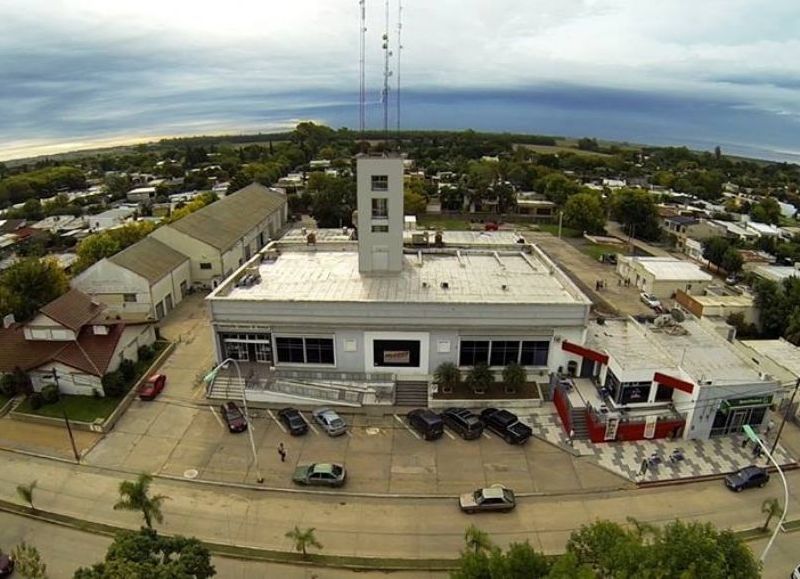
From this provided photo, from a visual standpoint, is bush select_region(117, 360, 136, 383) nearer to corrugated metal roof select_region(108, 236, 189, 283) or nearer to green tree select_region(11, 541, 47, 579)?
corrugated metal roof select_region(108, 236, 189, 283)

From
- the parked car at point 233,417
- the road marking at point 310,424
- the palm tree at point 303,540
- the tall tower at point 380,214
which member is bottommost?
the road marking at point 310,424

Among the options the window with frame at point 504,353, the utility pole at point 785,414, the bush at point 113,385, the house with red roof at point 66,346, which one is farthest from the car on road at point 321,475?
the utility pole at point 785,414

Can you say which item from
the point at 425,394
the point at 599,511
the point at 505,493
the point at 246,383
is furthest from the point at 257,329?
the point at 599,511

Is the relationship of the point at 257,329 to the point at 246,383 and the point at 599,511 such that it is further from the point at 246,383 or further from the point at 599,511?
the point at 599,511

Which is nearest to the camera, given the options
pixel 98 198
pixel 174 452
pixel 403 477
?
pixel 403 477

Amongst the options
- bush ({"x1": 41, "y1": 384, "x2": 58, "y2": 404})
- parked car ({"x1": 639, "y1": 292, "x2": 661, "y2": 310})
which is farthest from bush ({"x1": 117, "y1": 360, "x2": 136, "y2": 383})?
parked car ({"x1": 639, "y1": 292, "x2": 661, "y2": 310})

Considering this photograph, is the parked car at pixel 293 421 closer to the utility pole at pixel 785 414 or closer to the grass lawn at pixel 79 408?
the grass lawn at pixel 79 408

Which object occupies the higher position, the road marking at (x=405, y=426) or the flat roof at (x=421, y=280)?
the flat roof at (x=421, y=280)
